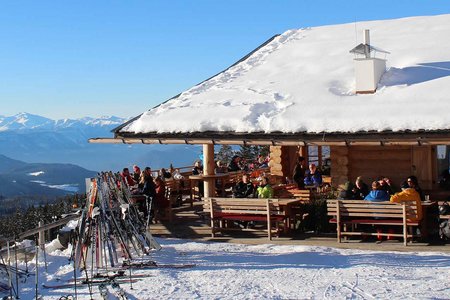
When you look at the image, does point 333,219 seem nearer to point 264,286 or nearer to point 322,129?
point 322,129

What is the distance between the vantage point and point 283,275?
1083cm

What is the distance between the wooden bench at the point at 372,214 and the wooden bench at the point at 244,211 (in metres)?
1.15

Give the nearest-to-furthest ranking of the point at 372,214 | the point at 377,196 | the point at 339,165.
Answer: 1. the point at 372,214
2. the point at 377,196
3. the point at 339,165

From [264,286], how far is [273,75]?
8.71 metres

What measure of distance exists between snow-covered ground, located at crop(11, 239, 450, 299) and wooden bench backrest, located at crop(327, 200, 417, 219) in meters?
0.73

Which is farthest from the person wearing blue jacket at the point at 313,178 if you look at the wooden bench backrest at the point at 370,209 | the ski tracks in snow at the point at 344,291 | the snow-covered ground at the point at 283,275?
the ski tracks in snow at the point at 344,291

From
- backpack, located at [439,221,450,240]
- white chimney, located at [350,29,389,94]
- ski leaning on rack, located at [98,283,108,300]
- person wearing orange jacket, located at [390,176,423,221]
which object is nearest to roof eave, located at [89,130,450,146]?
person wearing orange jacket, located at [390,176,423,221]

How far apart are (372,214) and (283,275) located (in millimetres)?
2569

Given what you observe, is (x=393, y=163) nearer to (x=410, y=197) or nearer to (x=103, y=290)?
(x=410, y=197)

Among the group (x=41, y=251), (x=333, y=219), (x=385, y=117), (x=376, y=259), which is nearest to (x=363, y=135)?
(x=385, y=117)

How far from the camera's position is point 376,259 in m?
11.6

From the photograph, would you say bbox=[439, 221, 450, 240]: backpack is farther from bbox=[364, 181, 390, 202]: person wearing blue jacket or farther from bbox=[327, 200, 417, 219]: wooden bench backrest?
bbox=[364, 181, 390, 202]: person wearing blue jacket

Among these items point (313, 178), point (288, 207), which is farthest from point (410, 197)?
point (313, 178)

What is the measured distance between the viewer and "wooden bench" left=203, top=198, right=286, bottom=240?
529 inches
